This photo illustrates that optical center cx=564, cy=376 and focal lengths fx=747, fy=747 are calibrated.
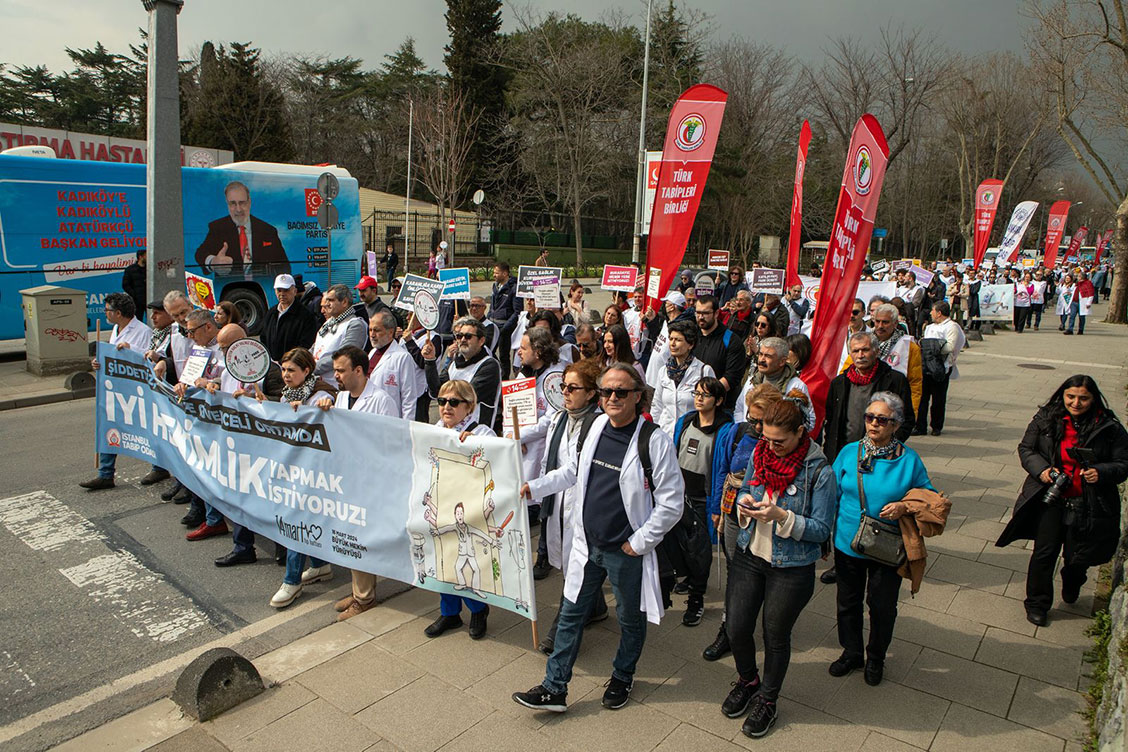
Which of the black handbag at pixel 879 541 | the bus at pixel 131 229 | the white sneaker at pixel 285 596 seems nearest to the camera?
the black handbag at pixel 879 541

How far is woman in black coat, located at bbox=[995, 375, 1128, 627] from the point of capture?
4691 millimetres

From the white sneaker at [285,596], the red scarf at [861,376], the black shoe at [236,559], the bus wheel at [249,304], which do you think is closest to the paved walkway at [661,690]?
the white sneaker at [285,596]

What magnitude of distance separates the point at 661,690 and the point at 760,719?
597 mm

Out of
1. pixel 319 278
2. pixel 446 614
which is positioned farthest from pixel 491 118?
pixel 446 614

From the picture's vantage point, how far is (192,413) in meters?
5.94

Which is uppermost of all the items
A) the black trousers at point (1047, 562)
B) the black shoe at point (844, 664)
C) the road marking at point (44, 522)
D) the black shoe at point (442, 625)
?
the black trousers at point (1047, 562)

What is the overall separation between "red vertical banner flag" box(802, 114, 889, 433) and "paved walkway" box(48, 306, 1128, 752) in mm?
1723

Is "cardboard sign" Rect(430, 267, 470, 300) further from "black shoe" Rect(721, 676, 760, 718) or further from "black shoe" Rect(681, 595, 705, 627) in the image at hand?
"black shoe" Rect(721, 676, 760, 718)

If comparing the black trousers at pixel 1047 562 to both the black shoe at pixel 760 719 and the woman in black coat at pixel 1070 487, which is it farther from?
the black shoe at pixel 760 719

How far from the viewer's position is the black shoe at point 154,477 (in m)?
7.36

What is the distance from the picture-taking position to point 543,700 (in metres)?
3.79

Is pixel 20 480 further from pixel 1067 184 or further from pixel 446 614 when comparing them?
pixel 1067 184

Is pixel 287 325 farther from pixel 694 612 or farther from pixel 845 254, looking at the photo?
pixel 845 254

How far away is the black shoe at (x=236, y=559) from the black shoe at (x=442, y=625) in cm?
189
